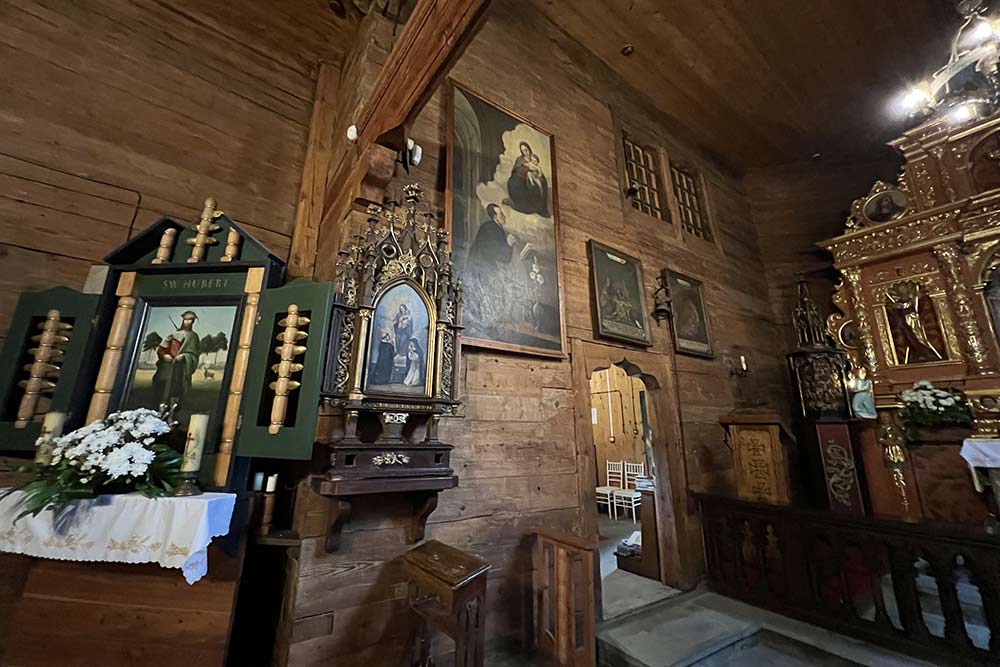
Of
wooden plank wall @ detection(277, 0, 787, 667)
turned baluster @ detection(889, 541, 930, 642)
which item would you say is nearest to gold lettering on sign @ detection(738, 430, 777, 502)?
wooden plank wall @ detection(277, 0, 787, 667)

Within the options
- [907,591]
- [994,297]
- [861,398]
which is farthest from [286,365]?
[994,297]

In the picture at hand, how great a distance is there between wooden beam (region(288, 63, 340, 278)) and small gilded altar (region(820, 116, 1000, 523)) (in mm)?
6282

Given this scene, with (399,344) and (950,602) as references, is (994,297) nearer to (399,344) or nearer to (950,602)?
(950,602)

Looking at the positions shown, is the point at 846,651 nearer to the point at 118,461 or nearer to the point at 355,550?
the point at 355,550

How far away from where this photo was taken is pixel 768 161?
21.0ft

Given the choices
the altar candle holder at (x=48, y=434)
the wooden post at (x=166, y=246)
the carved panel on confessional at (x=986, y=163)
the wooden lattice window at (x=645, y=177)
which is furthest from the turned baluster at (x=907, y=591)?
the wooden post at (x=166, y=246)

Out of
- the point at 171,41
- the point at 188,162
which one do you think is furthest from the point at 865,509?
the point at 171,41

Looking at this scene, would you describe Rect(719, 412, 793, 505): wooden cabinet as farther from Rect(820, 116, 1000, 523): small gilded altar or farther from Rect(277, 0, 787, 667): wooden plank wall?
Rect(820, 116, 1000, 523): small gilded altar

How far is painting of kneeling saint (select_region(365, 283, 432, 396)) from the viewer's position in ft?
6.58

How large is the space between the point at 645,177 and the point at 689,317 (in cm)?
196

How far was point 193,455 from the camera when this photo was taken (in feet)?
5.69

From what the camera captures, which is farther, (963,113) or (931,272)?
(931,272)

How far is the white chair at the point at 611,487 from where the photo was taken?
632 cm

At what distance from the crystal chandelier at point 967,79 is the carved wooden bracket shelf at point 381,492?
567 cm
